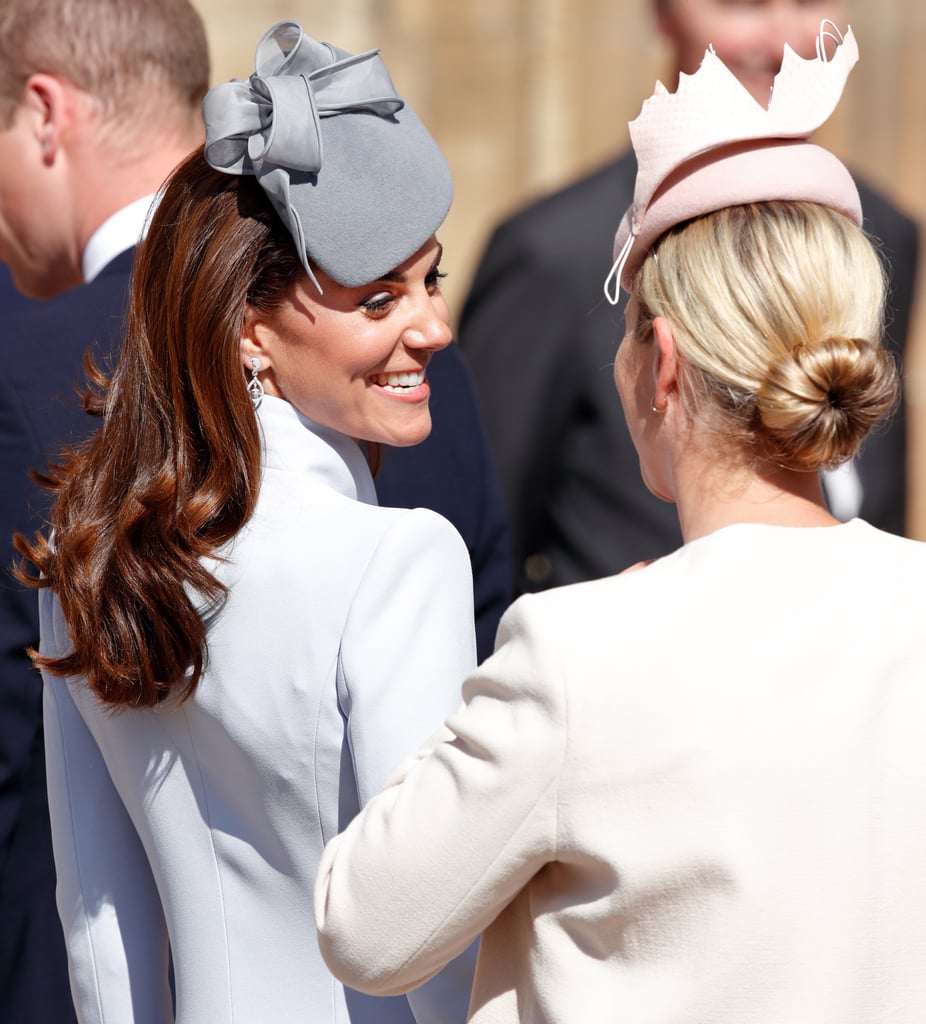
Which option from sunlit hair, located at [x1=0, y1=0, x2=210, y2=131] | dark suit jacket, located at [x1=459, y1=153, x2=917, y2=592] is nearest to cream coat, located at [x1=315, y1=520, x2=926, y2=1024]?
sunlit hair, located at [x1=0, y1=0, x2=210, y2=131]

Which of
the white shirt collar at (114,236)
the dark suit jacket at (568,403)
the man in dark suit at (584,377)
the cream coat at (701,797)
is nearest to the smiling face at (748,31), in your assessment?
the man in dark suit at (584,377)

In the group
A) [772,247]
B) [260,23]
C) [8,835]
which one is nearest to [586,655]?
[772,247]

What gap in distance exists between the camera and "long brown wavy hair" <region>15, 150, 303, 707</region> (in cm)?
186

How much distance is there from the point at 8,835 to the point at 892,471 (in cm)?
233

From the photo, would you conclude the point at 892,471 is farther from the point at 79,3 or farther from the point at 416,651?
the point at 416,651

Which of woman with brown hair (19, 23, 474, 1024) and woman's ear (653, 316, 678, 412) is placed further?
woman with brown hair (19, 23, 474, 1024)

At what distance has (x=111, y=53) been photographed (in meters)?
2.84

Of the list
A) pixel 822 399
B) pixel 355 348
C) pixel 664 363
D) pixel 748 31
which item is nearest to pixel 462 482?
pixel 355 348

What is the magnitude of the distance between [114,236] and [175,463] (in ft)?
3.38

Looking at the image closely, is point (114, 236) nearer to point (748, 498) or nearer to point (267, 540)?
point (267, 540)

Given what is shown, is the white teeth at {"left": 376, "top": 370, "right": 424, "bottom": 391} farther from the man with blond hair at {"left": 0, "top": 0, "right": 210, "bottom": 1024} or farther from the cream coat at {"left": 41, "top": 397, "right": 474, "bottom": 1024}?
the man with blond hair at {"left": 0, "top": 0, "right": 210, "bottom": 1024}

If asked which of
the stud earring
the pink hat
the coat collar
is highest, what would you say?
the pink hat

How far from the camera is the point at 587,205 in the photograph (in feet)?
13.4

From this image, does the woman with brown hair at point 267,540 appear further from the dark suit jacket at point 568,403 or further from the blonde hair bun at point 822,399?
the dark suit jacket at point 568,403
